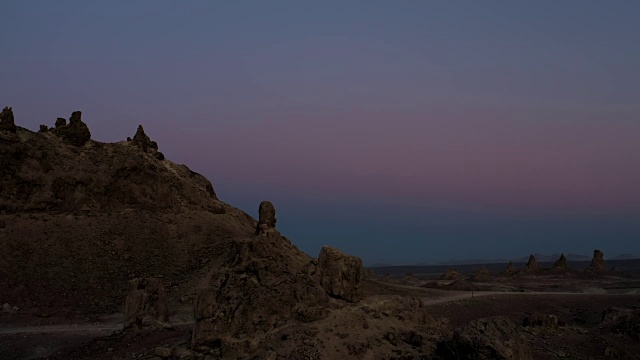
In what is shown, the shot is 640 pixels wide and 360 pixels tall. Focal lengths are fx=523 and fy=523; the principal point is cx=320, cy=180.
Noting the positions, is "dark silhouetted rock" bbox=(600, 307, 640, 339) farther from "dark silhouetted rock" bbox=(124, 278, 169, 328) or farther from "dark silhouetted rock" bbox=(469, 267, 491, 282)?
"dark silhouetted rock" bbox=(469, 267, 491, 282)

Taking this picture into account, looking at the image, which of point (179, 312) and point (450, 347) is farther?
point (179, 312)

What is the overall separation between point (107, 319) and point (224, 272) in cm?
2737

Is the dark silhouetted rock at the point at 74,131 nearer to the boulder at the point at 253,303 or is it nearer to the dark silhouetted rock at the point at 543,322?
the boulder at the point at 253,303

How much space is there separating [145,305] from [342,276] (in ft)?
66.0

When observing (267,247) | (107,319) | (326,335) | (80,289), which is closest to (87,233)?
(80,289)

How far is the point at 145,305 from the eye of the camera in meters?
33.5

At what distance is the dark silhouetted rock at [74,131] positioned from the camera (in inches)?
2344

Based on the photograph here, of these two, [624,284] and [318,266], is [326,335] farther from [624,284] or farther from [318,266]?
[624,284]

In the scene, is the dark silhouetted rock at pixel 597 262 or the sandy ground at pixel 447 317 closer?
the sandy ground at pixel 447 317

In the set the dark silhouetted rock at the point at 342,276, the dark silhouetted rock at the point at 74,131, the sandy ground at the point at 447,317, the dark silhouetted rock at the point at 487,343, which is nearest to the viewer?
the dark silhouetted rock at the point at 487,343

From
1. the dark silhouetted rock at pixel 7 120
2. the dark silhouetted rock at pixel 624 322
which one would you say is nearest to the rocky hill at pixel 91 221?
the dark silhouetted rock at pixel 7 120

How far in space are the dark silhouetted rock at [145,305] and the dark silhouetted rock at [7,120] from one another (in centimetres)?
3055

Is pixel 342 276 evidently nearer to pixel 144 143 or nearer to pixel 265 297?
pixel 265 297

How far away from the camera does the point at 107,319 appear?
4141cm
